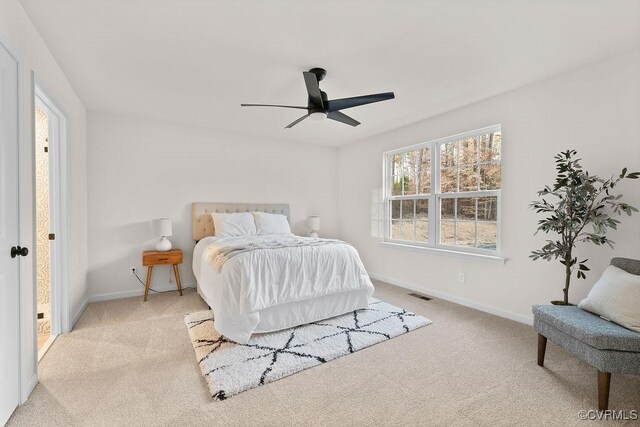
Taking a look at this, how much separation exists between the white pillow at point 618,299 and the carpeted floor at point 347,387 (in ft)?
1.66

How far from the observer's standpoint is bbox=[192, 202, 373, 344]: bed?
2.61 metres

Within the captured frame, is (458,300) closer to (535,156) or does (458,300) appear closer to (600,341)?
(535,156)

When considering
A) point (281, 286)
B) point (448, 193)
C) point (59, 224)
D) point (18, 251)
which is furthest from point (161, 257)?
point (448, 193)

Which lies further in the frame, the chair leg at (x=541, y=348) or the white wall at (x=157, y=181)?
the white wall at (x=157, y=181)

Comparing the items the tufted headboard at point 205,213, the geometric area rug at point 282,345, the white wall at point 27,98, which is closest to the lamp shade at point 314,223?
the tufted headboard at point 205,213

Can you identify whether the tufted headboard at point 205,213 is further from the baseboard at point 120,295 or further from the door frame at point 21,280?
the door frame at point 21,280

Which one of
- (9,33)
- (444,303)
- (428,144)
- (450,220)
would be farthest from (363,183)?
(9,33)

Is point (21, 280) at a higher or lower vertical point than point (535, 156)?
lower

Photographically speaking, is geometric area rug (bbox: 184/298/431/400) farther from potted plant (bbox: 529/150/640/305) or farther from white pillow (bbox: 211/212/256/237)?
potted plant (bbox: 529/150/640/305)

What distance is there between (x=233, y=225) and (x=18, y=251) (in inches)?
104

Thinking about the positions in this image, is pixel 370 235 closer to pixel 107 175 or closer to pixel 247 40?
pixel 247 40

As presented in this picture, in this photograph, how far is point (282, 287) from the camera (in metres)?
2.81

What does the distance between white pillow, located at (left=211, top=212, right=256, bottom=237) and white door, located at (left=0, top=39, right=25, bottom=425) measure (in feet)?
8.20

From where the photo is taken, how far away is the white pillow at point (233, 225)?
4.25 metres
